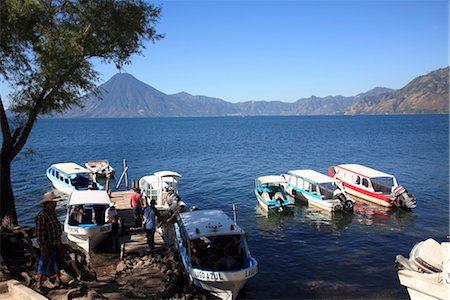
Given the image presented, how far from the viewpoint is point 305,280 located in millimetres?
17422

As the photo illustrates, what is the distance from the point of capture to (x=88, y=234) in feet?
58.9

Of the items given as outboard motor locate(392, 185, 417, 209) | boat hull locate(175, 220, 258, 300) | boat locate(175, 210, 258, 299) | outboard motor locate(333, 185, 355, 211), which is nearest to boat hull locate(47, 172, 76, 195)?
boat locate(175, 210, 258, 299)

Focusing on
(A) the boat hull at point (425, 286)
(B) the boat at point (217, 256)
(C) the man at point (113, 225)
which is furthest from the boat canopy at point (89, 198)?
(A) the boat hull at point (425, 286)

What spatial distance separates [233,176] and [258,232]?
73.5 feet

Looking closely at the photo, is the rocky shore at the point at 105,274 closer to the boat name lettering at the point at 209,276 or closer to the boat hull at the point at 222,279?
the boat hull at the point at 222,279

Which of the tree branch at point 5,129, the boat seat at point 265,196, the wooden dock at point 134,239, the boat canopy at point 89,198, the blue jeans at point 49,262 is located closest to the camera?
the blue jeans at point 49,262

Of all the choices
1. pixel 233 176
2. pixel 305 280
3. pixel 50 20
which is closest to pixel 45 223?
pixel 50 20

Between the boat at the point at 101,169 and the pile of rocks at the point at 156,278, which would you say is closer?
the pile of rocks at the point at 156,278

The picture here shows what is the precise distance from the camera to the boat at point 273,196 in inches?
1150

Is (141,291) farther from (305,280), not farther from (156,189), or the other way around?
(156,189)

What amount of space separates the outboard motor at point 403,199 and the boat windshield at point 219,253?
2083cm

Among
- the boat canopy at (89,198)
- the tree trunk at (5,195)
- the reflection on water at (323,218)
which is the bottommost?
the reflection on water at (323,218)

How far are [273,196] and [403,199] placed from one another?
426 inches

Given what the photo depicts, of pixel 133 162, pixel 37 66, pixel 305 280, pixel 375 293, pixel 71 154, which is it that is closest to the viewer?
pixel 37 66
